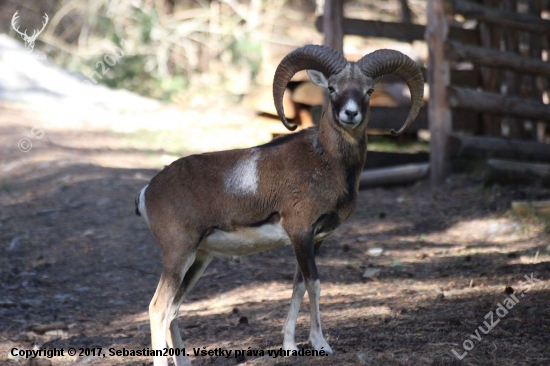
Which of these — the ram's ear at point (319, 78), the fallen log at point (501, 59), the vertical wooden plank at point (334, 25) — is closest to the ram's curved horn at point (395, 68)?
the ram's ear at point (319, 78)

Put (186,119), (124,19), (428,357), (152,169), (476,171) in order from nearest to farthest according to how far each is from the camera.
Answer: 1. (428,357)
2. (476,171)
3. (152,169)
4. (186,119)
5. (124,19)

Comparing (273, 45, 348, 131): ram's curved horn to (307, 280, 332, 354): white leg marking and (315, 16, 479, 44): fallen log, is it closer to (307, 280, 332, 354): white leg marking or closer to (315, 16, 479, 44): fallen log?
(307, 280, 332, 354): white leg marking

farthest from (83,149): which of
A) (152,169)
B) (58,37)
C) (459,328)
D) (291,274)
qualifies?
(58,37)

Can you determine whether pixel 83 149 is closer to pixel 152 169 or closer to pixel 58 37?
pixel 152 169

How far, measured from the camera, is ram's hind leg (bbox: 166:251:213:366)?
18.0ft

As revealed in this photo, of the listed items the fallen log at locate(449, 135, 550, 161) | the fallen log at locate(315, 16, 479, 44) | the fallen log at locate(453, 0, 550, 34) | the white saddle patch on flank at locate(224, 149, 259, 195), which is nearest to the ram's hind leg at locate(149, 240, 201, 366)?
the white saddle patch on flank at locate(224, 149, 259, 195)

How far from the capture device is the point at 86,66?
2219 cm

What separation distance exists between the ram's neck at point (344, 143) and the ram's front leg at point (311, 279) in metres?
0.75

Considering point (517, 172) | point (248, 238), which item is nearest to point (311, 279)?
point (248, 238)

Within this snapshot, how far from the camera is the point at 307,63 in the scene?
19.9 feet

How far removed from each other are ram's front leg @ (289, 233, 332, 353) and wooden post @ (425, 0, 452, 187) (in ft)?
20.6

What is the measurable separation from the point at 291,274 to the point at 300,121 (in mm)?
5994

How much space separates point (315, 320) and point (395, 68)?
233cm

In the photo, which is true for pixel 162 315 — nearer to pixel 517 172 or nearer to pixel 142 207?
pixel 142 207
